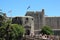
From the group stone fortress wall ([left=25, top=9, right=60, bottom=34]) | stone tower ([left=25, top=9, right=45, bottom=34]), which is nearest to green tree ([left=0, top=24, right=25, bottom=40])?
stone fortress wall ([left=25, top=9, right=60, bottom=34])

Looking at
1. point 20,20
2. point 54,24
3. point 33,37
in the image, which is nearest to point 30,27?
point 20,20

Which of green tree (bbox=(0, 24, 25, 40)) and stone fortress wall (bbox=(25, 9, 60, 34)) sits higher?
stone fortress wall (bbox=(25, 9, 60, 34))

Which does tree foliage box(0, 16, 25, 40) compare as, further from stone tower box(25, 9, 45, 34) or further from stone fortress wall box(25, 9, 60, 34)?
stone tower box(25, 9, 45, 34)

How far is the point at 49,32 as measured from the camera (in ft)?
234

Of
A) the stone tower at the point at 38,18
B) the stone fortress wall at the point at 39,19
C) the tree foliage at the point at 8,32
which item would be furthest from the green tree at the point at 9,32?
the stone tower at the point at 38,18

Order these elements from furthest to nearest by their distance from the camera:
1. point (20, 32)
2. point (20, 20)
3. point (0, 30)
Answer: point (20, 20)
point (20, 32)
point (0, 30)

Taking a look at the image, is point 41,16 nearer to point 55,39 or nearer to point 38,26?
point 38,26

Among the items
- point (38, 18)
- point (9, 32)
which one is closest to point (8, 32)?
point (9, 32)

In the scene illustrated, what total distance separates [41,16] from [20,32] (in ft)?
78.7

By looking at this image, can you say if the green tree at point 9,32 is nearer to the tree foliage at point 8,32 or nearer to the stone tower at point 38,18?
the tree foliage at point 8,32

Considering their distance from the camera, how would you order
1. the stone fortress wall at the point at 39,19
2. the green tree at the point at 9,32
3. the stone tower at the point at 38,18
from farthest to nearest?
the stone tower at the point at 38,18
the stone fortress wall at the point at 39,19
the green tree at the point at 9,32

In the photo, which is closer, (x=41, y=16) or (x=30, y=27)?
(x=30, y=27)

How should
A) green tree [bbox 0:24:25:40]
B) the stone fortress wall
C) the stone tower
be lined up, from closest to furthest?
green tree [bbox 0:24:25:40]
the stone fortress wall
the stone tower

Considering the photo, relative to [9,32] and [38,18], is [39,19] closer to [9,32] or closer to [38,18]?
[38,18]
